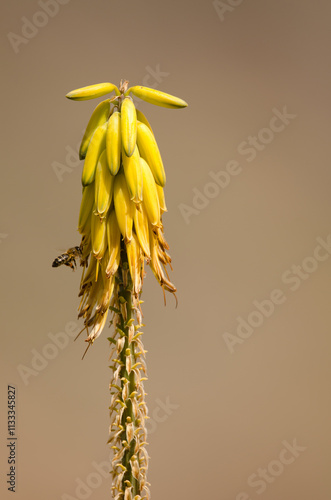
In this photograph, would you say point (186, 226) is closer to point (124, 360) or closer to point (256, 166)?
point (256, 166)

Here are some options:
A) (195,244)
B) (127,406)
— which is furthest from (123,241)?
(195,244)

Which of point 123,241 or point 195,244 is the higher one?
point 195,244

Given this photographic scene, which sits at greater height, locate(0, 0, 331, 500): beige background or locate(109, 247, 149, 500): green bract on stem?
locate(0, 0, 331, 500): beige background

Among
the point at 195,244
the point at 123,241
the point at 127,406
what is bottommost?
the point at 127,406

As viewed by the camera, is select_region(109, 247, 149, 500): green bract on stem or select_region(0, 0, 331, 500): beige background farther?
select_region(0, 0, 331, 500): beige background

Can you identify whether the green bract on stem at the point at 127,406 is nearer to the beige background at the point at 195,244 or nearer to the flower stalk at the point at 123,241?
the flower stalk at the point at 123,241

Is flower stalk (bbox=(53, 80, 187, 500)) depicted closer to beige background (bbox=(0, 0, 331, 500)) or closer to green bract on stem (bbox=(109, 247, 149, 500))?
green bract on stem (bbox=(109, 247, 149, 500))

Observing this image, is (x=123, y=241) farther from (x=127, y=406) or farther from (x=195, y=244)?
(x=195, y=244)

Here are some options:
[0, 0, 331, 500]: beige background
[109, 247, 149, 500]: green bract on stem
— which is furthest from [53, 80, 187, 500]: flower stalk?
[0, 0, 331, 500]: beige background

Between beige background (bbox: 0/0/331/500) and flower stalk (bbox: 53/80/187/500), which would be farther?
beige background (bbox: 0/0/331/500)
